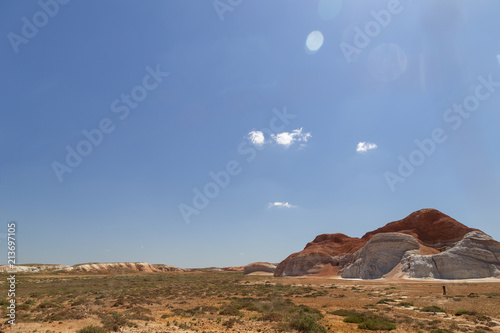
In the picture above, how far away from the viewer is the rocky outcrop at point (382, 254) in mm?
54281

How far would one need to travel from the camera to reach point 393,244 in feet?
183

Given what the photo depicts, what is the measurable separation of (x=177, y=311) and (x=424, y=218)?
81077mm

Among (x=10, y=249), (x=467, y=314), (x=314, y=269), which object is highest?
(x=10, y=249)

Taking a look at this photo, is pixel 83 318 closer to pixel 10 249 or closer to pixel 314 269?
pixel 10 249

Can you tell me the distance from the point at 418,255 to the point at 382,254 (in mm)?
7205

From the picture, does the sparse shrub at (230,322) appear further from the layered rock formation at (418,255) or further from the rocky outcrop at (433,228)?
the rocky outcrop at (433,228)

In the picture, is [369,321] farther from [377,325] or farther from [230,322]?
[230,322]

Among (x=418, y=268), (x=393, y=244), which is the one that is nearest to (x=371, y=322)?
(x=418, y=268)

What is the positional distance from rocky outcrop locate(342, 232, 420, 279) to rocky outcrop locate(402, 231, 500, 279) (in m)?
5.06

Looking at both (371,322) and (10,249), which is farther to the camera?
(371,322)

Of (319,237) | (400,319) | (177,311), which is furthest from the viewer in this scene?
(319,237)

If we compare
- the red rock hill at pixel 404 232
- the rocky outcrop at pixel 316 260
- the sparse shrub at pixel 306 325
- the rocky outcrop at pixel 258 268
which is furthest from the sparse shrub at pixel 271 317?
the rocky outcrop at pixel 258 268

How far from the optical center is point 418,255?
164ft

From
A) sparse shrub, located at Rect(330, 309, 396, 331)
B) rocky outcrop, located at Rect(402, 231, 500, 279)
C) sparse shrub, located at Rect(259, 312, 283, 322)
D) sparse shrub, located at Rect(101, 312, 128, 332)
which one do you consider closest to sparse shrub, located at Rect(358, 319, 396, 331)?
sparse shrub, located at Rect(330, 309, 396, 331)
